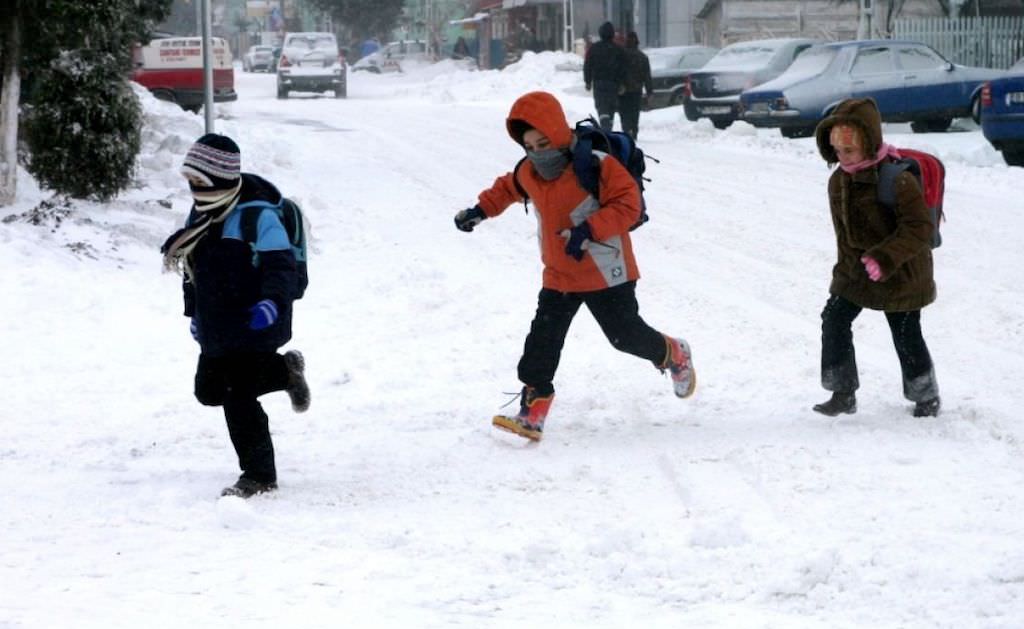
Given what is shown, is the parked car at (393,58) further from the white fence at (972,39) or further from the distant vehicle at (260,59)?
the white fence at (972,39)

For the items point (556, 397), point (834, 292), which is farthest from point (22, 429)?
point (834, 292)

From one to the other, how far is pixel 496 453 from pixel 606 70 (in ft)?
45.8

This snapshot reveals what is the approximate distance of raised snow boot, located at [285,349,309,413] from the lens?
550 cm

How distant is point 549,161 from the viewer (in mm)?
5902

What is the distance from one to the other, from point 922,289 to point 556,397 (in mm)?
1765

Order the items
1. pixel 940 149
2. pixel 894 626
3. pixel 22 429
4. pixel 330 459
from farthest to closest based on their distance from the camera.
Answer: pixel 940 149 < pixel 22 429 < pixel 330 459 < pixel 894 626

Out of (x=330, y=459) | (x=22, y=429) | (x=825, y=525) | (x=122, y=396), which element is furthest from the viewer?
(x=122, y=396)

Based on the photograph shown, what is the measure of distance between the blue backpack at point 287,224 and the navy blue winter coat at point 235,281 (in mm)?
19

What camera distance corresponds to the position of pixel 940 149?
17.7 m

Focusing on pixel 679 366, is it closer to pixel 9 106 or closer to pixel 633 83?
pixel 9 106

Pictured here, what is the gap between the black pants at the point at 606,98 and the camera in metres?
19.5

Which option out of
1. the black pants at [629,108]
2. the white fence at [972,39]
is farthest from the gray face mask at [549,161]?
the white fence at [972,39]

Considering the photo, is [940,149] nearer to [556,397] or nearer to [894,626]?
[556,397]

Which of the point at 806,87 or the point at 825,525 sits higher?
the point at 806,87
